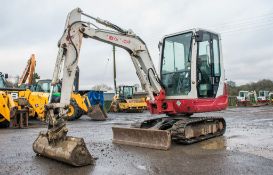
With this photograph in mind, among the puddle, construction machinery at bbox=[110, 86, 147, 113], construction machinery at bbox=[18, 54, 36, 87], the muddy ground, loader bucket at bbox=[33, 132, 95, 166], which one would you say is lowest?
the muddy ground

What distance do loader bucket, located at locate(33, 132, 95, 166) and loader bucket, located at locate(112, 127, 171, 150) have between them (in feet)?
6.05

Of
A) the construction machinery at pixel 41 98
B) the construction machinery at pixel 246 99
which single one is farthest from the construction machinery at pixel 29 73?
the construction machinery at pixel 246 99

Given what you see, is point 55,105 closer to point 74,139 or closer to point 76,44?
point 74,139

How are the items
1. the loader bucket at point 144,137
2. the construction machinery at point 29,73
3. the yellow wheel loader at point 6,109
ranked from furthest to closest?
the construction machinery at point 29,73 < the yellow wheel loader at point 6,109 < the loader bucket at point 144,137

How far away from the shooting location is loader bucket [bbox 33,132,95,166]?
18.1 feet

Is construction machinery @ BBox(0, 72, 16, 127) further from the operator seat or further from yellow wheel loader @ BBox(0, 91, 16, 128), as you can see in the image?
the operator seat

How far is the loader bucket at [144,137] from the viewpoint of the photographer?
278 inches

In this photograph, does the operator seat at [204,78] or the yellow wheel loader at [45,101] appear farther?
the yellow wheel loader at [45,101]

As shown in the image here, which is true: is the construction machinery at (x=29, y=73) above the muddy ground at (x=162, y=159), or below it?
above

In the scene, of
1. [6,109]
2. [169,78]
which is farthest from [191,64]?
[6,109]

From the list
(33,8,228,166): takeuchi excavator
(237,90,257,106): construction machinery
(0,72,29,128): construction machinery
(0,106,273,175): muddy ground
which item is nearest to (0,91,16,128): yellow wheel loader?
(0,72,29,128): construction machinery

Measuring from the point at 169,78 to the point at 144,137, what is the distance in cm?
194

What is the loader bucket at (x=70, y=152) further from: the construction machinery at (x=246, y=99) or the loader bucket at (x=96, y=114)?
the construction machinery at (x=246, y=99)

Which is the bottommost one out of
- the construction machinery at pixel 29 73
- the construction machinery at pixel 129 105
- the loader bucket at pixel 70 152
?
the loader bucket at pixel 70 152
